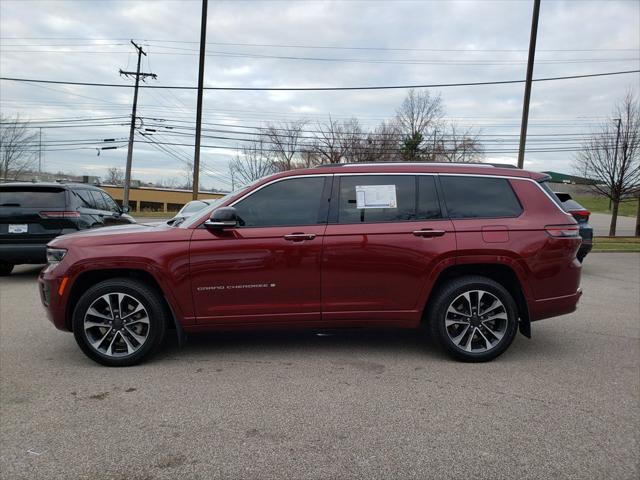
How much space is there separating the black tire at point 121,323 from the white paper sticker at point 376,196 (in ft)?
6.86

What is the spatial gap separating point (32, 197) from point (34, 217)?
397 mm

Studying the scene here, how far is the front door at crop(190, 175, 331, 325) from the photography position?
413 centimetres

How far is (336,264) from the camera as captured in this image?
419 cm

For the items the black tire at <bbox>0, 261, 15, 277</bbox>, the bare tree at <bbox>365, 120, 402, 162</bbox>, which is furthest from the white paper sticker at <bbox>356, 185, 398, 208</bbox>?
the bare tree at <bbox>365, 120, 402, 162</bbox>

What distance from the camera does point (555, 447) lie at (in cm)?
286

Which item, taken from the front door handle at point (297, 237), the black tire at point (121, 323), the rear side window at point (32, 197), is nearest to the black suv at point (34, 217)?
the rear side window at point (32, 197)

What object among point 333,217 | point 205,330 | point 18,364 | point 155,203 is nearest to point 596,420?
point 333,217

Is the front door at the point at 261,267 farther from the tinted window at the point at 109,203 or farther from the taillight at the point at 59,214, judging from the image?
the tinted window at the point at 109,203

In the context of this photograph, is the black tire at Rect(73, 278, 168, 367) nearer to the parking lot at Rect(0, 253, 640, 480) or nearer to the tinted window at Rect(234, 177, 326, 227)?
the parking lot at Rect(0, 253, 640, 480)

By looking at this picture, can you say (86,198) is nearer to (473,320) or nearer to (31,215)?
(31,215)

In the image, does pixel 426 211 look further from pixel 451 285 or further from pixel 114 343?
pixel 114 343

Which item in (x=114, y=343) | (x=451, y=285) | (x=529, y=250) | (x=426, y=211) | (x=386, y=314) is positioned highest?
(x=426, y=211)

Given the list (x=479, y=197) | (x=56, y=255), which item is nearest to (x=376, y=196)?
(x=479, y=197)

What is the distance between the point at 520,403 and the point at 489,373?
60 cm
